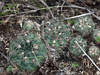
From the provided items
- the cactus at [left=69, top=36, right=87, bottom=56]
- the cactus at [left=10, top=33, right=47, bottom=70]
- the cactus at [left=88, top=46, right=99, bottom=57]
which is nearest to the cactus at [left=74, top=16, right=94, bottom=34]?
the cactus at [left=69, top=36, right=87, bottom=56]

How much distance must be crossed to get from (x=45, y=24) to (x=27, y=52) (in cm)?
99

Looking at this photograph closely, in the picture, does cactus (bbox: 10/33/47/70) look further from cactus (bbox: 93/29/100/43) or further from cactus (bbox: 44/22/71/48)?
cactus (bbox: 93/29/100/43)

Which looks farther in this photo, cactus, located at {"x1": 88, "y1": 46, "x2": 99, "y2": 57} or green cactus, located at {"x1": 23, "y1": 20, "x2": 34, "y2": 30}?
green cactus, located at {"x1": 23, "y1": 20, "x2": 34, "y2": 30}

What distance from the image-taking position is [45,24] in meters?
3.20

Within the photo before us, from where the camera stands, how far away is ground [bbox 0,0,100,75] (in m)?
2.86

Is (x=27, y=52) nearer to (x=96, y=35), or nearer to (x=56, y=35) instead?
(x=56, y=35)

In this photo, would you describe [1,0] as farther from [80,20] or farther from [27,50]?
[80,20]

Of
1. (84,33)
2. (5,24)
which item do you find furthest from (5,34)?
(84,33)

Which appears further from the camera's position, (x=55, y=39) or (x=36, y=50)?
(x=55, y=39)

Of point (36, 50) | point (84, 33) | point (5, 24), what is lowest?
point (36, 50)

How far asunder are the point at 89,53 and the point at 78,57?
0.32 m

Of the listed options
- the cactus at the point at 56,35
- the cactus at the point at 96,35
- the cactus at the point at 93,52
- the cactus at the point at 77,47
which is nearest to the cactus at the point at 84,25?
the cactus at the point at 96,35

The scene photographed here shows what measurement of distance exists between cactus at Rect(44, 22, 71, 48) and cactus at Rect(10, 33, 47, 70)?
12.7 inches

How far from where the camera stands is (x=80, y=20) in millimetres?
3104
